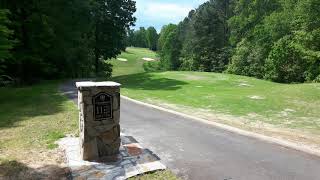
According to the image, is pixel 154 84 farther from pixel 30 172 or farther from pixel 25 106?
pixel 30 172

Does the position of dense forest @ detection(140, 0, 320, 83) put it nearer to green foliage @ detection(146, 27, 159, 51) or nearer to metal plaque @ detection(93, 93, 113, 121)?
metal plaque @ detection(93, 93, 113, 121)

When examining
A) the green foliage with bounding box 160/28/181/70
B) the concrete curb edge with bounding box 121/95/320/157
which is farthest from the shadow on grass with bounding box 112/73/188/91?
the green foliage with bounding box 160/28/181/70

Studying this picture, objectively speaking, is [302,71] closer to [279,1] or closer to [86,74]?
[279,1]

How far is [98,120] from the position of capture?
332 inches

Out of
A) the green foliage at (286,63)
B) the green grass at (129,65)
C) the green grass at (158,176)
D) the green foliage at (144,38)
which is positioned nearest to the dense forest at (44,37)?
the green grass at (158,176)

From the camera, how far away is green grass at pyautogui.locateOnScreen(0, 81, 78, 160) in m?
9.82

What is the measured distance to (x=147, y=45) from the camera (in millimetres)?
159875

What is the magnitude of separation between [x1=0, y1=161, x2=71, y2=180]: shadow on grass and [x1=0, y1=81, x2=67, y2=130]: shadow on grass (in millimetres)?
Answer: 5156

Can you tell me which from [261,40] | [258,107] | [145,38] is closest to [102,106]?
[258,107]

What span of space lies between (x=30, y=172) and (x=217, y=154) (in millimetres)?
4196

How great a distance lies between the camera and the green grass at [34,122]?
9.82 metres

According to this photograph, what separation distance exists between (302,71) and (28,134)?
1353 inches

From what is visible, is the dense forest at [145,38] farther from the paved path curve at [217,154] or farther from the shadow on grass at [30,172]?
the shadow on grass at [30,172]

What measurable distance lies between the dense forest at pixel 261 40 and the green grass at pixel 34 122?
2323 cm
